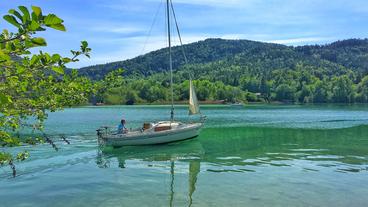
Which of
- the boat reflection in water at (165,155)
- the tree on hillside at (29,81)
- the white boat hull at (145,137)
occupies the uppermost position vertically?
the tree on hillside at (29,81)

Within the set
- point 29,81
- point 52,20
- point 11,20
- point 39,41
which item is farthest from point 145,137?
point 52,20

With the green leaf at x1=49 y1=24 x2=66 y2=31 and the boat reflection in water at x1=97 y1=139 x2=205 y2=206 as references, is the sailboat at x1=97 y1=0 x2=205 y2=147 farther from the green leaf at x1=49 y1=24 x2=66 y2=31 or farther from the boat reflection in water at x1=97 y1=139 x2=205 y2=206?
the green leaf at x1=49 y1=24 x2=66 y2=31

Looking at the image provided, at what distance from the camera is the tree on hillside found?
11.5 feet

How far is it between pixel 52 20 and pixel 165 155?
97.1ft

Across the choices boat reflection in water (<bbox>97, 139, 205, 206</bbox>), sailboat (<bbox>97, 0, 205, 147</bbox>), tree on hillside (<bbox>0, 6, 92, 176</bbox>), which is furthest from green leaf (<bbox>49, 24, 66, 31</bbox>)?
sailboat (<bbox>97, 0, 205, 147</bbox>)

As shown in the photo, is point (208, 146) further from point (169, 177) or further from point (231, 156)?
point (169, 177)

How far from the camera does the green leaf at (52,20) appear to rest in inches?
133

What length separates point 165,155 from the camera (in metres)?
32.6

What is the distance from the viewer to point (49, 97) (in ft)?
26.4

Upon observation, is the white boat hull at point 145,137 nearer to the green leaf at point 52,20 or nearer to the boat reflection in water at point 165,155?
the boat reflection in water at point 165,155

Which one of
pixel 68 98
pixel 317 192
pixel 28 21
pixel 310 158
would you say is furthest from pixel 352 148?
pixel 28 21

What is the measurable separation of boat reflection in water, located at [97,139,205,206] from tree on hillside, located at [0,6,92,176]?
14.5m

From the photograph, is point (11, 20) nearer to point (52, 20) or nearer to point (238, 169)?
point (52, 20)

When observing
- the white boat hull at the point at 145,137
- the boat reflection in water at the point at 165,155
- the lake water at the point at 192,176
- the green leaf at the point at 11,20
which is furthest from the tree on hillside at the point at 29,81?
the white boat hull at the point at 145,137
